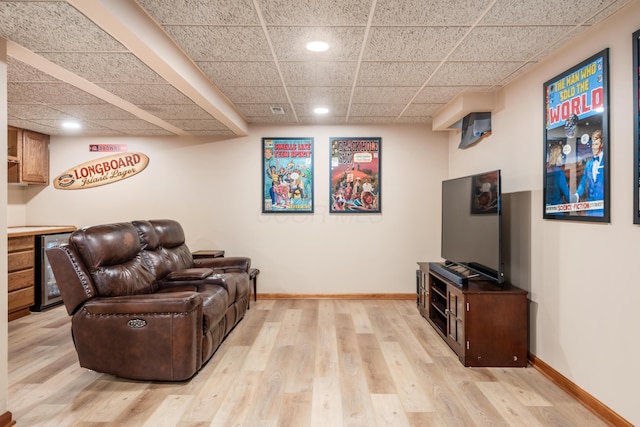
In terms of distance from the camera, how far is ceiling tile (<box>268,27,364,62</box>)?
2453mm

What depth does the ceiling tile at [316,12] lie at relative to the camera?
6.98 feet

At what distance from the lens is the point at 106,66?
2799 mm

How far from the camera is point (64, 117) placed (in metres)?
4.38

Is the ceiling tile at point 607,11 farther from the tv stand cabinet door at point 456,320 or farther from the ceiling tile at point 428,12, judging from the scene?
the tv stand cabinet door at point 456,320

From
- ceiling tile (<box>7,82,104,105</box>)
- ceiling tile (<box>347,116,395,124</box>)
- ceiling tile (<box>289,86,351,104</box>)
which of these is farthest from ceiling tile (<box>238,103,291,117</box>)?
ceiling tile (<box>7,82,104,105</box>)

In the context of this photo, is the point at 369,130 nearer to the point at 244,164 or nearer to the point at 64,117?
the point at 244,164

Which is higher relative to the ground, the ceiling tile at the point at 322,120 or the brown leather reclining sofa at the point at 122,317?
the ceiling tile at the point at 322,120

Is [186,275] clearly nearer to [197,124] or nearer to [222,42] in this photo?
[197,124]

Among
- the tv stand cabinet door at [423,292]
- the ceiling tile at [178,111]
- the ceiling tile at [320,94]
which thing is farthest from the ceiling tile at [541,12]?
the ceiling tile at [178,111]

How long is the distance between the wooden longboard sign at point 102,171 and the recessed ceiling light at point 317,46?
11.8ft

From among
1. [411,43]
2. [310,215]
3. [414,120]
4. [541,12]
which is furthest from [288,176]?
[541,12]

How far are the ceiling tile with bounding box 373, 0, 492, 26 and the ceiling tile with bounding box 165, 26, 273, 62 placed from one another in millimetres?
802

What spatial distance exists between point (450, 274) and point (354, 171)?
2231 mm

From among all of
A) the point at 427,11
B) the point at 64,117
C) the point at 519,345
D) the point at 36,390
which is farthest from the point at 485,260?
the point at 64,117
